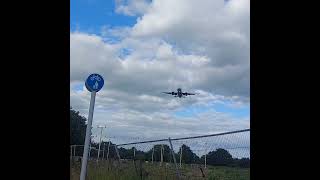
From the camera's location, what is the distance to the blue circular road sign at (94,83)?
828 cm

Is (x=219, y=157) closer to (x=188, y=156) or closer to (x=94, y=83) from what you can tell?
(x=188, y=156)

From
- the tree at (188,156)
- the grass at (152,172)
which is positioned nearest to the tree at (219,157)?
the grass at (152,172)

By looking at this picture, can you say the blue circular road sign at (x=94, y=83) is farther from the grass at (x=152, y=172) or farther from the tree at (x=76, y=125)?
the grass at (x=152, y=172)

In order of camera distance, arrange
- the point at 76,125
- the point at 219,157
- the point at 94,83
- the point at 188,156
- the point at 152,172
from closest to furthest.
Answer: the point at 219,157 → the point at 94,83 → the point at 188,156 → the point at 152,172 → the point at 76,125

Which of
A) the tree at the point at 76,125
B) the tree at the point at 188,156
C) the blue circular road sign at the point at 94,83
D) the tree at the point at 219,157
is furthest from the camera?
the tree at the point at 76,125

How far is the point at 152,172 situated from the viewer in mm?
11914

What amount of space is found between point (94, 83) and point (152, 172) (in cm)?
428

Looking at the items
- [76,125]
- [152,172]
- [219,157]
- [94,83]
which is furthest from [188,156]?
[76,125]

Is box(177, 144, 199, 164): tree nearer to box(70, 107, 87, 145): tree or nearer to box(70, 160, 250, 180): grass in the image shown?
box(70, 160, 250, 180): grass

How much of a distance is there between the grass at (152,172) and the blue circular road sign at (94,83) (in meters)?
1.36

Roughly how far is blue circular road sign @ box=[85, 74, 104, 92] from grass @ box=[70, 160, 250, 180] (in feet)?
4.45
